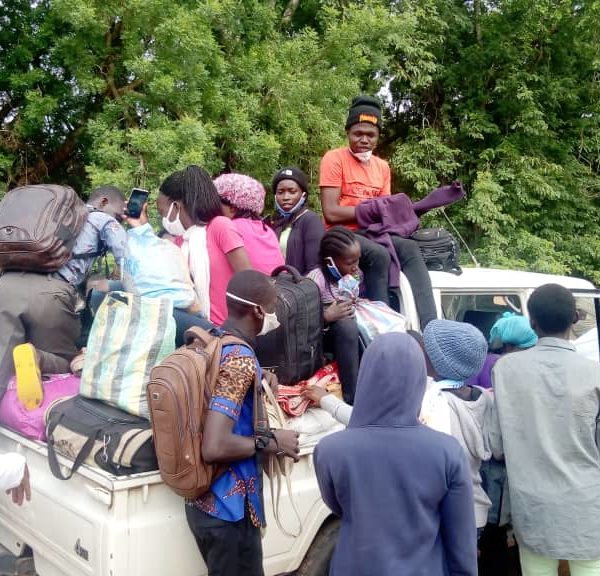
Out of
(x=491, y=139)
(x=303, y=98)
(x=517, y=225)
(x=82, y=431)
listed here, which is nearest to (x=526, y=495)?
(x=82, y=431)

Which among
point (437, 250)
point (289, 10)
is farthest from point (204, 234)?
point (289, 10)

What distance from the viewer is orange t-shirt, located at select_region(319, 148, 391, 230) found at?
14.4 feet

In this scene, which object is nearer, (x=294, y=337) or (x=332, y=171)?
(x=294, y=337)

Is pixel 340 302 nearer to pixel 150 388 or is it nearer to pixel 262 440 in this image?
pixel 262 440

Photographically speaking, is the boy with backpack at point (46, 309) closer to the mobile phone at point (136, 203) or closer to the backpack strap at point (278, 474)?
the mobile phone at point (136, 203)

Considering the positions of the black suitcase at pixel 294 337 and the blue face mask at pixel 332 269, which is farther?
the blue face mask at pixel 332 269

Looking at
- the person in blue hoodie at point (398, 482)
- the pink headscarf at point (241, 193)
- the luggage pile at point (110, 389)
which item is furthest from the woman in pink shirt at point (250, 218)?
the person in blue hoodie at point (398, 482)

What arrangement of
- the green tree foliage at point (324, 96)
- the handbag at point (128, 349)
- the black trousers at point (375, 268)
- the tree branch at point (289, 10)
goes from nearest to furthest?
the handbag at point (128, 349) < the black trousers at point (375, 268) < the green tree foliage at point (324, 96) < the tree branch at point (289, 10)

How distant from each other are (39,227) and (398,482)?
226 cm

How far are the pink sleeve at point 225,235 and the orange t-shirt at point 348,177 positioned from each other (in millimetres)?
1115

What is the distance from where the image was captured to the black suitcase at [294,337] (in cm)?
311

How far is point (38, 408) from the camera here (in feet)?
9.87

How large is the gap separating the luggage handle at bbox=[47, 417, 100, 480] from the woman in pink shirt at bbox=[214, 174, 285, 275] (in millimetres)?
1335

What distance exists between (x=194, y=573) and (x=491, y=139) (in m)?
12.0
